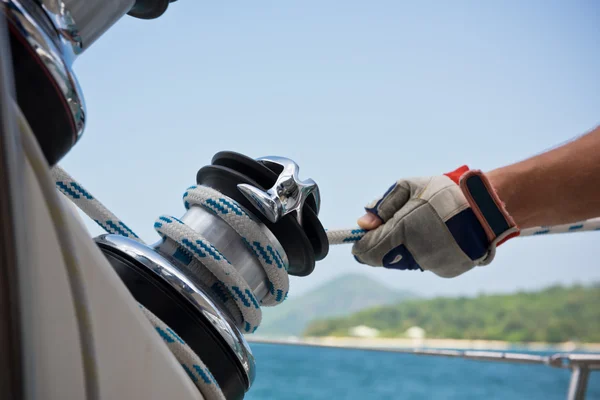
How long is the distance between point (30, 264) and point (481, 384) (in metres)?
12.4

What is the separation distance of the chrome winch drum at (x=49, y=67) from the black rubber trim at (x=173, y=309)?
0.37 feet

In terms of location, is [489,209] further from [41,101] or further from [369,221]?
[41,101]

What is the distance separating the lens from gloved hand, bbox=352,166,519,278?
2.68ft

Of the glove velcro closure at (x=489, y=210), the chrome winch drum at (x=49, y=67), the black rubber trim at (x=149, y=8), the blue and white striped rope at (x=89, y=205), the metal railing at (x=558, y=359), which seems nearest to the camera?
the chrome winch drum at (x=49, y=67)

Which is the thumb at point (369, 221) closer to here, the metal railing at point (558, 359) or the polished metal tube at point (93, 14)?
the metal railing at point (558, 359)

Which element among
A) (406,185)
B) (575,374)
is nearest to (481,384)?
(575,374)

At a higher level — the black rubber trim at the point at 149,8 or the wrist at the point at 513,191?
the black rubber trim at the point at 149,8

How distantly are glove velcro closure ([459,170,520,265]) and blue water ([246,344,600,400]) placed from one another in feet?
28.3

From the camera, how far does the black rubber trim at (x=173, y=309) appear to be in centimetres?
32

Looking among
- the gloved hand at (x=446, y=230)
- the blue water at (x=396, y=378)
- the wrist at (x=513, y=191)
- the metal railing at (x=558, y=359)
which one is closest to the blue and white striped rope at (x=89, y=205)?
the gloved hand at (x=446, y=230)

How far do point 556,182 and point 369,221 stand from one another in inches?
13.2

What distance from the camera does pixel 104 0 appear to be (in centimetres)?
26

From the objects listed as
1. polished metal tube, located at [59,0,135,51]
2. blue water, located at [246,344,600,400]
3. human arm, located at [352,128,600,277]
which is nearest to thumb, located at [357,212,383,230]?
human arm, located at [352,128,600,277]

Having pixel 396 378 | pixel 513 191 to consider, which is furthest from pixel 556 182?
pixel 396 378
